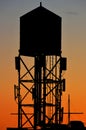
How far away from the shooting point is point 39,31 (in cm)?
6150

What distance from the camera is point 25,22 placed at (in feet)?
202

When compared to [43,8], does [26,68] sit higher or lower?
lower

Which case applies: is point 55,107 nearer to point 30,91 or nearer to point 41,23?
point 30,91

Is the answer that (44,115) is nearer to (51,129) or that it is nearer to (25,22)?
(51,129)

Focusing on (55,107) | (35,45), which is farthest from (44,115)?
(35,45)

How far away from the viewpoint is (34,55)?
61625 millimetres

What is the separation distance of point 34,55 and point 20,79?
2.18 m

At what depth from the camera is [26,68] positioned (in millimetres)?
61500

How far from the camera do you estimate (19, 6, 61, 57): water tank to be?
2418 inches

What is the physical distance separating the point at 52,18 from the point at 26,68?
438 cm

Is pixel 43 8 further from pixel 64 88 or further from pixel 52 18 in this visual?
pixel 64 88

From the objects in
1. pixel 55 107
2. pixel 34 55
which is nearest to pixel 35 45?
pixel 34 55

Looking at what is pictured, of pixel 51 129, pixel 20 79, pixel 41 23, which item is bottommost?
pixel 51 129

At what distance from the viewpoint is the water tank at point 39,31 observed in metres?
61.4
